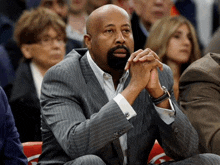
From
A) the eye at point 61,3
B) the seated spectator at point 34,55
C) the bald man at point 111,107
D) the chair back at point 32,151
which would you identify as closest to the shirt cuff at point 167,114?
the bald man at point 111,107

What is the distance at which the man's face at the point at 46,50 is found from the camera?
11.7ft

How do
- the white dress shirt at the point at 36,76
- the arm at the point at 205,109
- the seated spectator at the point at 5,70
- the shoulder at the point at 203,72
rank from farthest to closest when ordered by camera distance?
1. the seated spectator at the point at 5,70
2. the white dress shirt at the point at 36,76
3. the shoulder at the point at 203,72
4. the arm at the point at 205,109

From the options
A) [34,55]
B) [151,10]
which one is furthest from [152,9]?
[34,55]

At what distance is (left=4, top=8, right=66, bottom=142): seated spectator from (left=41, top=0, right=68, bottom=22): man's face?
648 mm

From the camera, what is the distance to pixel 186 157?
2262 millimetres

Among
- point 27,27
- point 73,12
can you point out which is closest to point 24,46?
→ point 27,27

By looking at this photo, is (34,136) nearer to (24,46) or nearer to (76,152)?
(24,46)

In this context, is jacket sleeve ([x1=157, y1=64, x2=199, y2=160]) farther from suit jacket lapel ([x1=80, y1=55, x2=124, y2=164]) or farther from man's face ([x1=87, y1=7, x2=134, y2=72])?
man's face ([x1=87, y1=7, x2=134, y2=72])

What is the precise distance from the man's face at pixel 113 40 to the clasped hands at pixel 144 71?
123 millimetres

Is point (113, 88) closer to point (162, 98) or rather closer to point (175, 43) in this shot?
point (162, 98)

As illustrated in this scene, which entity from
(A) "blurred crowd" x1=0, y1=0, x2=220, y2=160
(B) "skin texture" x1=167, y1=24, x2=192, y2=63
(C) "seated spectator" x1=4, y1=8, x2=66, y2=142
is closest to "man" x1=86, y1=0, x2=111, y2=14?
(A) "blurred crowd" x1=0, y1=0, x2=220, y2=160

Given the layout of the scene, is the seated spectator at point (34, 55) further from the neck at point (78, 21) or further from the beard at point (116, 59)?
the beard at point (116, 59)

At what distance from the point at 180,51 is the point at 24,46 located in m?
1.29

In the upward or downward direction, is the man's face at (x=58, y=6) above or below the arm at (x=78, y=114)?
above
